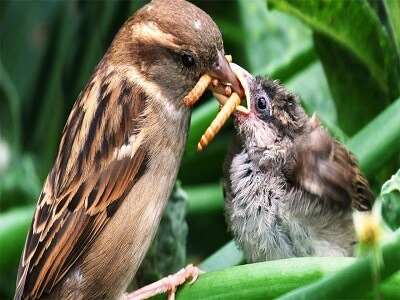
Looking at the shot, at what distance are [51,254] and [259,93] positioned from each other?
1.62 ft

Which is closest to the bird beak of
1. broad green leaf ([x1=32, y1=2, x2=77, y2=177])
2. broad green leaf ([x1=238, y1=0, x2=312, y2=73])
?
broad green leaf ([x1=238, y1=0, x2=312, y2=73])

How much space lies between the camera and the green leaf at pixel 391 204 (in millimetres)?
1577

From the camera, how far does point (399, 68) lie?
1.96m

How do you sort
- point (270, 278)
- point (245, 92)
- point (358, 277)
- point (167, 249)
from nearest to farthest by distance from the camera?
point (358, 277), point (270, 278), point (245, 92), point (167, 249)

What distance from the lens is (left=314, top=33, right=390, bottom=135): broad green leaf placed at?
A: 2.09 metres

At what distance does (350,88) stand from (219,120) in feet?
1.41

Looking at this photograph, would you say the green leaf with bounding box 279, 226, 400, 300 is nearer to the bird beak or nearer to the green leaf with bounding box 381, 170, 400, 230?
the green leaf with bounding box 381, 170, 400, 230

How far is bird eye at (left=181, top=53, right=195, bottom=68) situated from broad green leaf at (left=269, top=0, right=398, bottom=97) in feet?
0.80

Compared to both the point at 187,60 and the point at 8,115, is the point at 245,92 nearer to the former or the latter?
the point at 187,60

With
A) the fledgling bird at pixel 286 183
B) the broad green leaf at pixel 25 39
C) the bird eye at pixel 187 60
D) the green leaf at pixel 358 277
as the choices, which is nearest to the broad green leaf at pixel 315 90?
the fledgling bird at pixel 286 183

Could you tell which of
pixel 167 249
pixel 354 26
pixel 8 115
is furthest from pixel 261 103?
pixel 8 115

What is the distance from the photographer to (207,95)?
2768 millimetres

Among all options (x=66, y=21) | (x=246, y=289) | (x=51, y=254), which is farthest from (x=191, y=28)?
(x=66, y=21)

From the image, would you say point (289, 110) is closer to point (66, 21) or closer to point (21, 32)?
point (66, 21)
